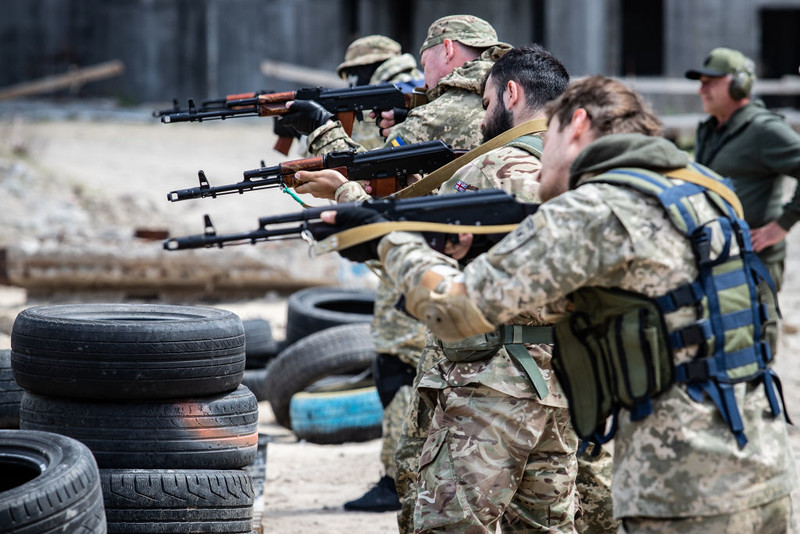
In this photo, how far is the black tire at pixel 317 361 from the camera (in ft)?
23.2

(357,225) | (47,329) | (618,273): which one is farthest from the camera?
(47,329)

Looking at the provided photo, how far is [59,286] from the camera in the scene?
10.7m

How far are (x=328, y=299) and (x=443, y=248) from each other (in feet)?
18.2

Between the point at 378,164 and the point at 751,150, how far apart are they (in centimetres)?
341

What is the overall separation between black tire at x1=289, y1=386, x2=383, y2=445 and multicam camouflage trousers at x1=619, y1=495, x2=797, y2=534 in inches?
173

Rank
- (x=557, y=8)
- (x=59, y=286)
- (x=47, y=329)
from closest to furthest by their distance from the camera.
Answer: (x=47, y=329) < (x=59, y=286) < (x=557, y=8)

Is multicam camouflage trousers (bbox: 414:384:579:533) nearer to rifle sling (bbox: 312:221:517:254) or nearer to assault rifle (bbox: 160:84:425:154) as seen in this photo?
rifle sling (bbox: 312:221:517:254)

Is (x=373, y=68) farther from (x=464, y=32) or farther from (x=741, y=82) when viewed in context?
(x=741, y=82)

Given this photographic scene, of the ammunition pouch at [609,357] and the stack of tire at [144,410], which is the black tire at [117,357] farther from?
the ammunition pouch at [609,357]

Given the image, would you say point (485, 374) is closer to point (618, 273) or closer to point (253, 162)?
point (618, 273)

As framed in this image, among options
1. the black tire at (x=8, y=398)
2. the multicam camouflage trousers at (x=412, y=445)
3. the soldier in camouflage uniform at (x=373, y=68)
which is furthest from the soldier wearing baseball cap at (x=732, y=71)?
the black tire at (x=8, y=398)

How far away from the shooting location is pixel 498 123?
3.94 m

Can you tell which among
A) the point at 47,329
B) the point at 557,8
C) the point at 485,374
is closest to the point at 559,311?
the point at 485,374

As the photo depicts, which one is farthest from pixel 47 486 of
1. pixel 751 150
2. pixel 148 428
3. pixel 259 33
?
pixel 259 33
